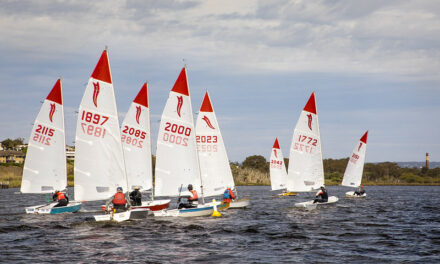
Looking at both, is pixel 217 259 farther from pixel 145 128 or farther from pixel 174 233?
pixel 145 128

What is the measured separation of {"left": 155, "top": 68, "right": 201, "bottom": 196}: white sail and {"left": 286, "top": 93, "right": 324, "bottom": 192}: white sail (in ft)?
43.7

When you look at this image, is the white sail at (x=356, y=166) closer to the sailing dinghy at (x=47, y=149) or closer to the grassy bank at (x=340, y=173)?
the sailing dinghy at (x=47, y=149)

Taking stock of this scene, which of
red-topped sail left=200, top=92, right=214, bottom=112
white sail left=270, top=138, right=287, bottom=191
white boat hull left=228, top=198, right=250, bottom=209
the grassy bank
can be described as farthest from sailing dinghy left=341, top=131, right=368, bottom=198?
the grassy bank

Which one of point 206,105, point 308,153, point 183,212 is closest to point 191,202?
point 183,212

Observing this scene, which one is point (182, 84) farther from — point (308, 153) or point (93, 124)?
point (308, 153)

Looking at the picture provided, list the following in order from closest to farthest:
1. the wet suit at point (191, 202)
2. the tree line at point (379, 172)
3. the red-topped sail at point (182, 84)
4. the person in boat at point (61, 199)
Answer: the wet suit at point (191, 202)
the red-topped sail at point (182, 84)
the person in boat at point (61, 199)
the tree line at point (379, 172)

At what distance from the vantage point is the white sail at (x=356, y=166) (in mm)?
66062

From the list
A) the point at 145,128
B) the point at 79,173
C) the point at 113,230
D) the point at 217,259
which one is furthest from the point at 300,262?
the point at 145,128

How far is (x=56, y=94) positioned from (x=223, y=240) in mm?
19594

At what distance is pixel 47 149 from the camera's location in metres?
38.7

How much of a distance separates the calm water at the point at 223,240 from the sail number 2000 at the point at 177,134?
5.29 meters

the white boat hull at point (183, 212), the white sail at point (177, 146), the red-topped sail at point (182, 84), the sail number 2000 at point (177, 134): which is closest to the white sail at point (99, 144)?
the white boat hull at point (183, 212)

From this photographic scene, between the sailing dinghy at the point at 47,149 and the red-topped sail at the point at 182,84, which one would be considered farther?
the sailing dinghy at the point at 47,149

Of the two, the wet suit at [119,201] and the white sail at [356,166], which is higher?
the white sail at [356,166]
